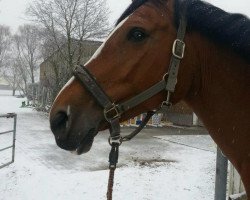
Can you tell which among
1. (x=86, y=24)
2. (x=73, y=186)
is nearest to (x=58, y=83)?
(x=86, y=24)

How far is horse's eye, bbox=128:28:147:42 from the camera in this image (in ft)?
5.86

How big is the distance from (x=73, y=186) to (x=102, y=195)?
2.74ft

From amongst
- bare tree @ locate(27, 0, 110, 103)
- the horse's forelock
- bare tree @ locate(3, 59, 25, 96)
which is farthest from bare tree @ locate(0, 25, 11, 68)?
the horse's forelock

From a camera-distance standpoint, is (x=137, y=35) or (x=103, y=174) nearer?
(x=137, y=35)

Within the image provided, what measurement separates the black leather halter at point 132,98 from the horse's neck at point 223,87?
127mm

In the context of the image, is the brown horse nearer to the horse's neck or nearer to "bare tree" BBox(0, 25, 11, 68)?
the horse's neck

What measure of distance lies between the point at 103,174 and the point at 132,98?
640cm

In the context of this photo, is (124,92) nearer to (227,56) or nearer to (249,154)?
(227,56)

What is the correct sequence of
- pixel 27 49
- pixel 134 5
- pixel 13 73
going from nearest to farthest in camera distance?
pixel 134 5, pixel 27 49, pixel 13 73

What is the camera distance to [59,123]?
69.1 inches

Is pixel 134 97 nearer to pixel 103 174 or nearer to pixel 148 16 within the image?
pixel 148 16

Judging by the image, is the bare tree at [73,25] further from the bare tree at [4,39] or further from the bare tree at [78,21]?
the bare tree at [4,39]

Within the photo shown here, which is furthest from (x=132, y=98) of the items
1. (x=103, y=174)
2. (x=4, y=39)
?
(x=4, y=39)

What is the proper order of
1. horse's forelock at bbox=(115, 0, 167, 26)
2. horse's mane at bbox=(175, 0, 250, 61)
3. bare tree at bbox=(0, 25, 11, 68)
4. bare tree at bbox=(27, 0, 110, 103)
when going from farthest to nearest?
bare tree at bbox=(0, 25, 11, 68) → bare tree at bbox=(27, 0, 110, 103) → horse's forelock at bbox=(115, 0, 167, 26) → horse's mane at bbox=(175, 0, 250, 61)
